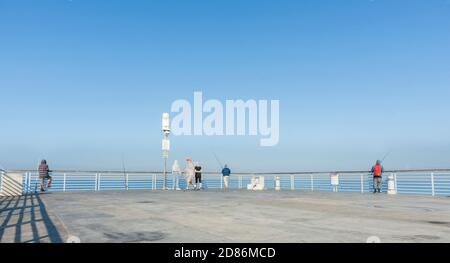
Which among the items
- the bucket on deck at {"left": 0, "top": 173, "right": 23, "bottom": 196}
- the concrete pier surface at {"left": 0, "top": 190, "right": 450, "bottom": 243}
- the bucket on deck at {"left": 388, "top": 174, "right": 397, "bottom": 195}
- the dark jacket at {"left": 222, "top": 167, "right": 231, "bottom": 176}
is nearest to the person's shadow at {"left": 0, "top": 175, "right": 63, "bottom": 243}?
the concrete pier surface at {"left": 0, "top": 190, "right": 450, "bottom": 243}

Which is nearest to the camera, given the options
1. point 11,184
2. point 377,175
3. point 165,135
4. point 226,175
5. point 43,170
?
point 11,184

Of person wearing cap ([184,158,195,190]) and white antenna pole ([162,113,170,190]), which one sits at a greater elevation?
white antenna pole ([162,113,170,190])

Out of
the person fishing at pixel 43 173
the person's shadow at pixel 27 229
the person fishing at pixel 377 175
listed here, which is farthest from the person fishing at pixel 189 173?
the person's shadow at pixel 27 229

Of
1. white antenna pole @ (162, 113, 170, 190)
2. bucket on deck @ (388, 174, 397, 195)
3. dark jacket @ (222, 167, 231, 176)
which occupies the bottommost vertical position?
bucket on deck @ (388, 174, 397, 195)

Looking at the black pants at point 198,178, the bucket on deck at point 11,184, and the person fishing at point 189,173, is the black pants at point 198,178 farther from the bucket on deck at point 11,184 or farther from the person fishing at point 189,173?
the bucket on deck at point 11,184

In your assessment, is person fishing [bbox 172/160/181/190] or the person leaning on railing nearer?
the person leaning on railing

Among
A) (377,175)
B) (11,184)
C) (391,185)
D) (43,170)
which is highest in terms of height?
(43,170)

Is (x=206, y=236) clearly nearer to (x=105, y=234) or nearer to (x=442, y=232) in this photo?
(x=105, y=234)

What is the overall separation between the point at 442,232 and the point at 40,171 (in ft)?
66.4

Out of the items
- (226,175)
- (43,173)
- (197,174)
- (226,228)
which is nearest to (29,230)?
(226,228)

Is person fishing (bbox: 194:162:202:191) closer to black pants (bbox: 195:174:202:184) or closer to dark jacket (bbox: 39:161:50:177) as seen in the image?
black pants (bbox: 195:174:202:184)

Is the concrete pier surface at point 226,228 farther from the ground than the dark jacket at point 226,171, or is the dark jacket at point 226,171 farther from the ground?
the dark jacket at point 226,171

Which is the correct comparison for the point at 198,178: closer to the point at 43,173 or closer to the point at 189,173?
the point at 189,173

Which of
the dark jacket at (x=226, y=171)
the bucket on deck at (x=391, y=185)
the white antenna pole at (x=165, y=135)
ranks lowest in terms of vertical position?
the bucket on deck at (x=391, y=185)
